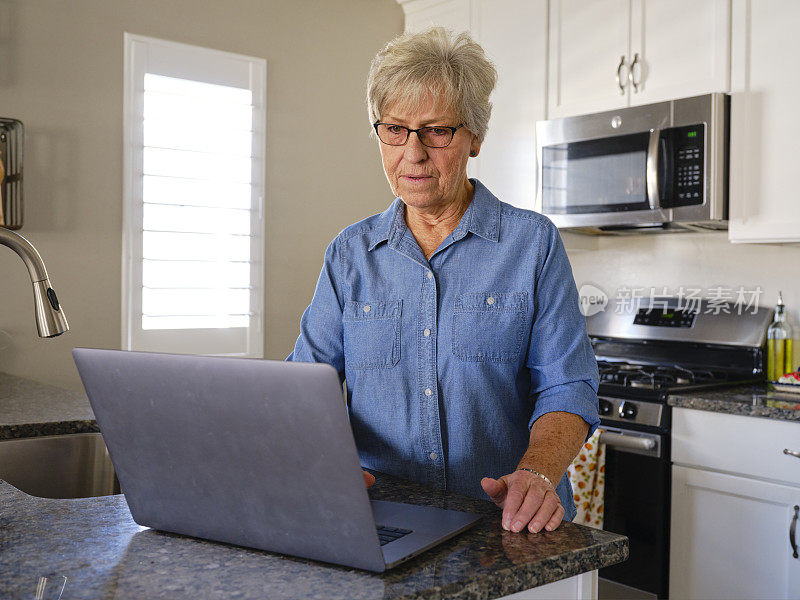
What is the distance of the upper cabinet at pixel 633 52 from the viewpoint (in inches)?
105

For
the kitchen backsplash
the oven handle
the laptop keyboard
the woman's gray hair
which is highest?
the woman's gray hair

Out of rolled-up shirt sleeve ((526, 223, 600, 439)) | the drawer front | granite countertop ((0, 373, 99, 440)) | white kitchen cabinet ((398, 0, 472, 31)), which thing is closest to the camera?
rolled-up shirt sleeve ((526, 223, 600, 439))

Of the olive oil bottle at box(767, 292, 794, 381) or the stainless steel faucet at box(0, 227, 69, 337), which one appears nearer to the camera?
the stainless steel faucet at box(0, 227, 69, 337)

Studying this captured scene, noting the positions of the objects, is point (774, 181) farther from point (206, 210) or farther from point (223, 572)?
point (223, 572)

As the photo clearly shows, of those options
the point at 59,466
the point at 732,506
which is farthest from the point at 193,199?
the point at 732,506

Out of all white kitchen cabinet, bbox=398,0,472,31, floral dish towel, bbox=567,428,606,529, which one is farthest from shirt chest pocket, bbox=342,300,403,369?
white kitchen cabinet, bbox=398,0,472,31

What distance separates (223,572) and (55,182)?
233 cm

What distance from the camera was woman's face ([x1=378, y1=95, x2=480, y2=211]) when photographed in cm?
131

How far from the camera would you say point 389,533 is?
2.95ft

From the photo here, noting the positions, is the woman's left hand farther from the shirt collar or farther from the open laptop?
the shirt collar

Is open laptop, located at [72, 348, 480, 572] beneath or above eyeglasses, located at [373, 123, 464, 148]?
beneath

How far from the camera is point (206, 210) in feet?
10.2

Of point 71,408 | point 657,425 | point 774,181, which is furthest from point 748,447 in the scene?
point 71,408

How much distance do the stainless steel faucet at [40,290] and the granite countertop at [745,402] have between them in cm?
190
